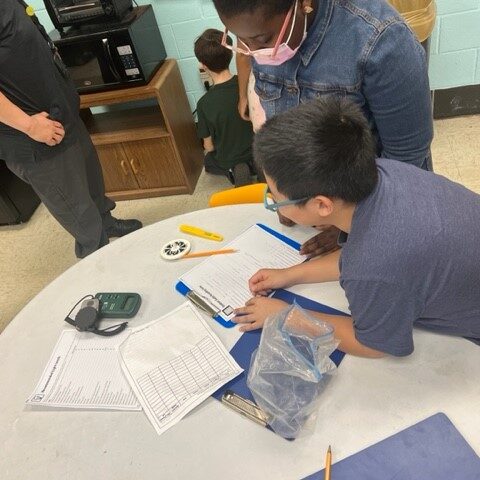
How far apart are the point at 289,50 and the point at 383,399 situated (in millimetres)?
772

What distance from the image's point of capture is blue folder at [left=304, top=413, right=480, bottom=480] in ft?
2.22

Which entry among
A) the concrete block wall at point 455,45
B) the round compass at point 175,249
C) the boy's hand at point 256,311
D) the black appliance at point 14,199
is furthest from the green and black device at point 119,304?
the concrete block wall at point 455,45

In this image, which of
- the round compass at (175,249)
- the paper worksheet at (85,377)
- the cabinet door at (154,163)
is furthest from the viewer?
the cabinet door at (154,163)

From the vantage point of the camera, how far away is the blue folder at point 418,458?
677 millimetres

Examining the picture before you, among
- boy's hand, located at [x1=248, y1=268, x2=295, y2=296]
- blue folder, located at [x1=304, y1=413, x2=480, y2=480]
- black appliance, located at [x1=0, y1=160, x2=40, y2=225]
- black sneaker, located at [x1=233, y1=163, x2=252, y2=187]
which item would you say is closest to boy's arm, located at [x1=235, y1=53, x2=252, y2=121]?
black sneaker, located at [x1=233, y1=163, x2=252, y2=187]

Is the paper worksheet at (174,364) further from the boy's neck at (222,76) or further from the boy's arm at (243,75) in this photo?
the boy's neck at (222,76)

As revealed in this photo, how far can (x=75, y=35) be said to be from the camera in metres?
2.24

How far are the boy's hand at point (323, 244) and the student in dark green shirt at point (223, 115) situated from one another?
129 centimetres

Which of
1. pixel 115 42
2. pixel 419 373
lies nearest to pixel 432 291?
pixel 419 373

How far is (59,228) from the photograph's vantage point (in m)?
2.71

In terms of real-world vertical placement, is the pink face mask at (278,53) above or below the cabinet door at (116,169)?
above

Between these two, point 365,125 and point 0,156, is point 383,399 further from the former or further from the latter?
point 0,156

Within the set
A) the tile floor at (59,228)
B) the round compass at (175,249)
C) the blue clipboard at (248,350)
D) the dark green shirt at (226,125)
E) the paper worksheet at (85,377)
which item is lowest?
the tile floor at (59,228)

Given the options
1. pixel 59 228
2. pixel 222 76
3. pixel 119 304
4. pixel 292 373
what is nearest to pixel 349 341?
pixel 292 373
